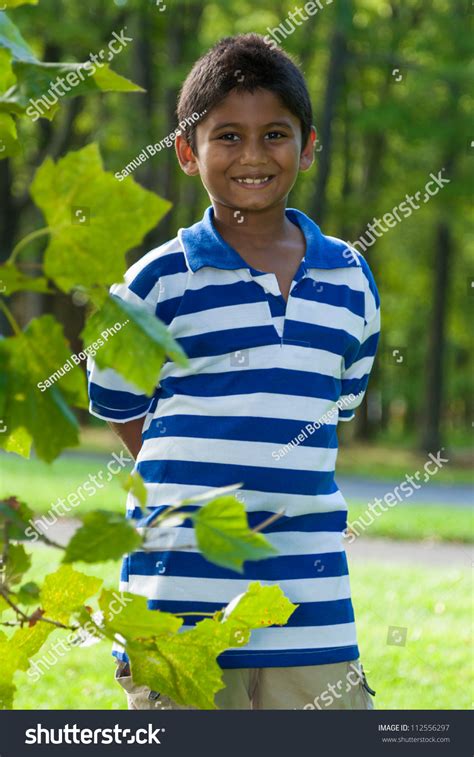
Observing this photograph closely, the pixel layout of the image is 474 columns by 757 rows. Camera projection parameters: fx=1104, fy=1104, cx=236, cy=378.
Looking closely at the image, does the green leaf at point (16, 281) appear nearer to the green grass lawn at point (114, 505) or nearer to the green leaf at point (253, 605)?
the green leaf at point (253, 605)

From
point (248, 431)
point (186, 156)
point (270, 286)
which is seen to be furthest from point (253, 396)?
point (186, 156)

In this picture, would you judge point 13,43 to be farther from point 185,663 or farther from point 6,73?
point 185,663

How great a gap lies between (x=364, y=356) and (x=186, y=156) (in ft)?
2.00

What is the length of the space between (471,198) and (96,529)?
56.7ft

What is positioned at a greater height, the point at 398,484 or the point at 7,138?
the point at 7,138

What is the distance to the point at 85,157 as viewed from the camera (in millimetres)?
984

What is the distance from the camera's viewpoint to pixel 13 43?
117cm

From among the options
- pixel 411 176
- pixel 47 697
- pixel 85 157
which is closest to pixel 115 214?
pixel 85 157

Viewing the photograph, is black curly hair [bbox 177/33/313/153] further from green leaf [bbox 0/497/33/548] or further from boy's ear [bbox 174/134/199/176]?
green leaf [bbox 0/497/33/548]

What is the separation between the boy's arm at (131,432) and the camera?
8.04 feet

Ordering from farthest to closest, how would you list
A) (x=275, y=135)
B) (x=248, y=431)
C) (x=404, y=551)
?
1. (x=404, y=551)
2. (x=275, y=135)
3. (x=248, y=431)

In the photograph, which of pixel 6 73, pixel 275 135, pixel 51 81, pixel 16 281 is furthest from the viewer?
pixel 275 135

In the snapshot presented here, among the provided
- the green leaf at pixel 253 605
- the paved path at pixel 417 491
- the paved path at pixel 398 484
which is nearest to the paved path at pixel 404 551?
the paved path at pixel 417 491

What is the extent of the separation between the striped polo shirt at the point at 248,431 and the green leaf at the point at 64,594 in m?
0.72
